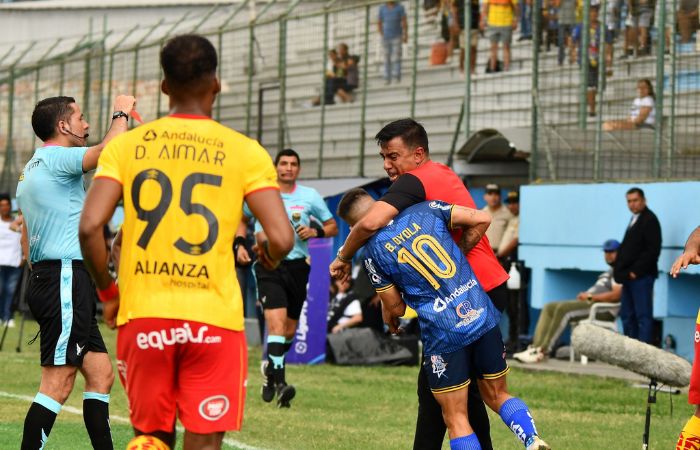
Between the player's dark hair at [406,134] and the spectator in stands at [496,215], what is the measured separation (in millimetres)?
11827

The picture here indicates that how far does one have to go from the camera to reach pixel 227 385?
513 cm

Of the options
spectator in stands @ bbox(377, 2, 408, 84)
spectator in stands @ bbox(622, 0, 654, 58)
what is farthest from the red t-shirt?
spectator in stands @ bbox(377, 2, 408, 84)

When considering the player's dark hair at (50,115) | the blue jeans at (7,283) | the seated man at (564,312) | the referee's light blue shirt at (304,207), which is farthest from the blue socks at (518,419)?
the blue jeans at (7,283)

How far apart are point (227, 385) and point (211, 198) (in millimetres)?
693

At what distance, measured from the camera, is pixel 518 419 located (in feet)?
23.3

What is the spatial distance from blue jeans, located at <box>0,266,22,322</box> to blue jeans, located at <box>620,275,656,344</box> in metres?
10.6

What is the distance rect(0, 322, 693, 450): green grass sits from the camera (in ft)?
31.8

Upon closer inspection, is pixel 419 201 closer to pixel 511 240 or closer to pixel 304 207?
pixel 304 207

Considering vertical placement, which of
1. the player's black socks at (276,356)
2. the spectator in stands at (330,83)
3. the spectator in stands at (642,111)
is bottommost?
the player's black socks at (276,356)

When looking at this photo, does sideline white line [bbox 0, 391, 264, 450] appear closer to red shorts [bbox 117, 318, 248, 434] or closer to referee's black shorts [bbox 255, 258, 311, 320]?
referee's black shorts [bbox 255, 258, 311, 320]

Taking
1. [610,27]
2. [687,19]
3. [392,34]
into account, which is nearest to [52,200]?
[687,19]

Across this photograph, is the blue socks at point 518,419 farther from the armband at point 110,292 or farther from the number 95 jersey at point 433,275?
the armband at point 110,292

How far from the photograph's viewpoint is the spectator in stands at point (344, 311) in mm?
18391

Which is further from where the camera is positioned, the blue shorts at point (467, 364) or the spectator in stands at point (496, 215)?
the spectator in stands at point (496, 215)
